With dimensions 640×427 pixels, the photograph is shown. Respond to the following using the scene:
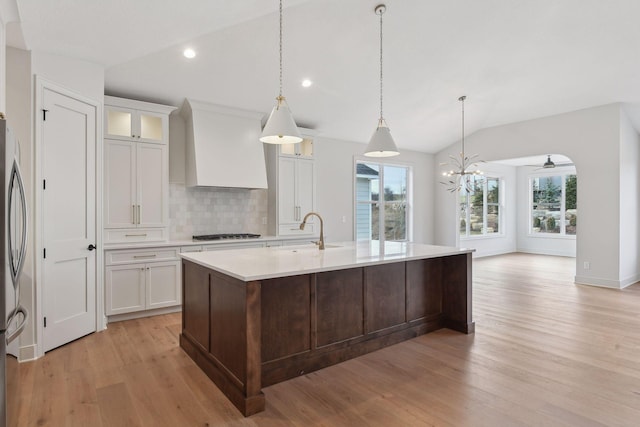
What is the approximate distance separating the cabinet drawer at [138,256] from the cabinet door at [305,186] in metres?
2.01

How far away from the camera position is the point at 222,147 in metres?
4.63

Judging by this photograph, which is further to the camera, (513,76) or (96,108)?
(513,76)

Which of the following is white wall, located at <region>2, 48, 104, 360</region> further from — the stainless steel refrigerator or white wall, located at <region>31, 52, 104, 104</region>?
the stainless steel refrigerator

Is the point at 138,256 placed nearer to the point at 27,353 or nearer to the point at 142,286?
the point at 142,286

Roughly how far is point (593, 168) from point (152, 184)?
22.0 ft

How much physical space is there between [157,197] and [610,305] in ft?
19.4

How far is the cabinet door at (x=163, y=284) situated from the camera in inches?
160

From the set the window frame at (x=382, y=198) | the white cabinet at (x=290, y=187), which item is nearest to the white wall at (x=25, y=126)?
the white cabinet at (x=290, y=187)

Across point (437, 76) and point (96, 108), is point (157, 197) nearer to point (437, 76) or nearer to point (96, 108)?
point (96, 108)

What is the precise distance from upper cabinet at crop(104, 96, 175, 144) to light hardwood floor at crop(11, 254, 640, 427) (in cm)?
215

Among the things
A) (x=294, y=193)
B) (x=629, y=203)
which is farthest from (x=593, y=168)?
(x=294, y=193)

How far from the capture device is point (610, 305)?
4574 millimetres

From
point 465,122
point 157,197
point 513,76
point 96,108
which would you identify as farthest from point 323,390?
point 465,122

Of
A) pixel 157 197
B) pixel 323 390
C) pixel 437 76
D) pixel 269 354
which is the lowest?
pixel 323 390
